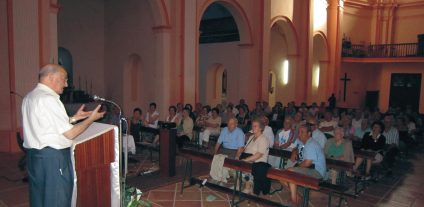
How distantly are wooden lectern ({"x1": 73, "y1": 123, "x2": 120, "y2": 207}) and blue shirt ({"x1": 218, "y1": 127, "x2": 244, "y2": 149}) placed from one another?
3.19 meters

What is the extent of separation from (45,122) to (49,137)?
12cm

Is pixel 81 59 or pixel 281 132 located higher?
pixel 81 59

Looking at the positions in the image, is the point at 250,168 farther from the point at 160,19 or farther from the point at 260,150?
the point at 160,19

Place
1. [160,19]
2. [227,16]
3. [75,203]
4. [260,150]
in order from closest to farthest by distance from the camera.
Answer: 1. [75,203]
2. [260,150]
3. [160,19]
4. [227,16]

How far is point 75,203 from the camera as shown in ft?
10.4

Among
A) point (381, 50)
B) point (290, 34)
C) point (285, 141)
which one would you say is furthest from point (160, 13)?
point (381, 50)

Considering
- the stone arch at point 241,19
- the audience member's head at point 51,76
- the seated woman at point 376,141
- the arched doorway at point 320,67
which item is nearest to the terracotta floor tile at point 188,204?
the audience member's head at point 51,76

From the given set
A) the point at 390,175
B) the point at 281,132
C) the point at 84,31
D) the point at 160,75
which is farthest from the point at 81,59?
the point at 390,175

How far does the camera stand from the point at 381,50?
19922 millimetres

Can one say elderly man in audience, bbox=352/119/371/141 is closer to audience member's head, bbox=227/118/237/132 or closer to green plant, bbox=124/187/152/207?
audience member's head, bbox=227/118/237/132

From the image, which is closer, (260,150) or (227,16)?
(260,150)

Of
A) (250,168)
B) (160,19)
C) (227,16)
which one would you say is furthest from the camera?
(227,16)

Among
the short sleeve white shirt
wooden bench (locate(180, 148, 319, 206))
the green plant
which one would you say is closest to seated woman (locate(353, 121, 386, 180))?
wooden bench (locate(180, 148, 319, 206))

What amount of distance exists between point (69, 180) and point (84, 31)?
11598mm
